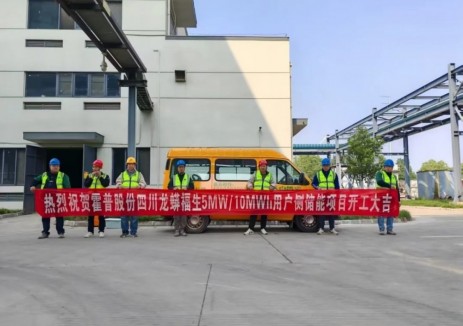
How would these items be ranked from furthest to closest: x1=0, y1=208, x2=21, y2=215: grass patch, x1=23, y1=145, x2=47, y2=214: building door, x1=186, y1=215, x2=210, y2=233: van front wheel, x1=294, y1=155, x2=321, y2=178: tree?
x1=294, y1=155, x2=321, y2=178: tree
x1=23, y1=145, x2=47, y2=214: building door
x1=0, y1=208, x2=21, y2=215: grass patch
x1=186, y1=215, x2=210, y2=233: van front wheel

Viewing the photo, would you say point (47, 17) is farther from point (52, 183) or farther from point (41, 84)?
point (52, 183)

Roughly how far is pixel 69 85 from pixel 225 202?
41.7ft

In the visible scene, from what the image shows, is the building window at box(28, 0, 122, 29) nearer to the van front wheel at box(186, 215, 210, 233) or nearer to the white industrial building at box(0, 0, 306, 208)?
the white industrial building at box(0, 0, 306, 208)

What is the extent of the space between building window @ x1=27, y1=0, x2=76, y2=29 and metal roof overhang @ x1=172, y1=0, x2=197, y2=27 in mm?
6191

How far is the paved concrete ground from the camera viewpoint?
4461 millimetres

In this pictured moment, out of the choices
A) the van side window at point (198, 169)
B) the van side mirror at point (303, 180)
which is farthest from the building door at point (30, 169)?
the van side mirror at point (303, 180)

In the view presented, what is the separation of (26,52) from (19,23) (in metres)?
1.48

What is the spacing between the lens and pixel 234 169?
1209 cm

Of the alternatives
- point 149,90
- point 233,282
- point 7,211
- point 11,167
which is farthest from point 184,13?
point 233,282

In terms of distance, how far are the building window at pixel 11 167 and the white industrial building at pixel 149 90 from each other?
1.9 inches

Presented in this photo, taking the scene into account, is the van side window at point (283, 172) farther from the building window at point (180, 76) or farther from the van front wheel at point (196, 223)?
the building window at point (180, 76)

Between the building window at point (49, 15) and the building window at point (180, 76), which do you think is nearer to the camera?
the building window at point (180, 76)

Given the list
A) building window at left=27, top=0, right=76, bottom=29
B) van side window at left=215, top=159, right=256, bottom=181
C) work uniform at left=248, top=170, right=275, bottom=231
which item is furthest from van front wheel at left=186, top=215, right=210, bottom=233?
building window at left=27, top=0, right=76, bottom=29

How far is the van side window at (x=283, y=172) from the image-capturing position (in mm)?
11883
